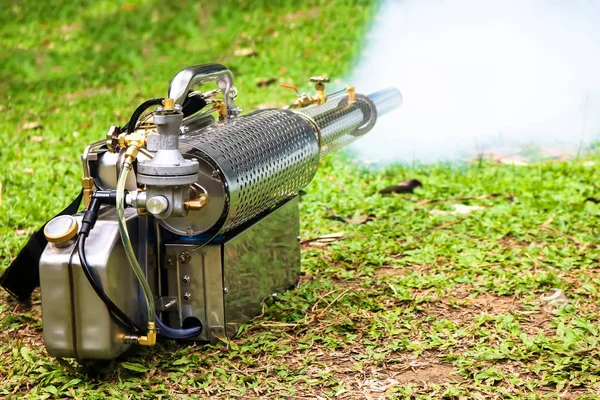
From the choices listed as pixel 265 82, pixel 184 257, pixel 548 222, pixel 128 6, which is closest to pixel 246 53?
pixel 265 82

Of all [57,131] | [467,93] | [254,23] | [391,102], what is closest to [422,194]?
[391,102]

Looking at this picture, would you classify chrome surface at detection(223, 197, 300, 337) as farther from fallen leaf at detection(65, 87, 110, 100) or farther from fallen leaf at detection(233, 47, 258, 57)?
fallen leaf at detection(233, 47, 258, 57)

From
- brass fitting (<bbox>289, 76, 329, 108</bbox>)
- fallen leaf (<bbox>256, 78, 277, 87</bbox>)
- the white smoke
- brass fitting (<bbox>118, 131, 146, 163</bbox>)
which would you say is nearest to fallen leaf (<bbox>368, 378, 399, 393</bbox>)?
brass fitting (<bbox>118, 131, 146, 163</bbox>)

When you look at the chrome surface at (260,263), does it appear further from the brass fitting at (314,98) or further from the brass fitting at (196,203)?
the brass fitting at (314,98)

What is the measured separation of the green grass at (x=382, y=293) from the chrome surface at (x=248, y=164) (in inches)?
18.9

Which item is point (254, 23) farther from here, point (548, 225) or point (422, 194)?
point (548, 225)

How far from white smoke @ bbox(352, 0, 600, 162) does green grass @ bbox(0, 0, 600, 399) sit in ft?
1.89

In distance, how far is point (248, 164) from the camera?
8.77ft

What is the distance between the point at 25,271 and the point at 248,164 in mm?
1112

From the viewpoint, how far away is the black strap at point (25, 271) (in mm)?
3010

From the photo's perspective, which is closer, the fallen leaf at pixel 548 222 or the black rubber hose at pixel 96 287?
the black rubber hose at pixel 96 287

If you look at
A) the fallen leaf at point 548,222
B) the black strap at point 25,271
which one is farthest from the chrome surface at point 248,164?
the fallen leaf at point 548,222

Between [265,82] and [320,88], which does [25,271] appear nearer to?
[320,88]

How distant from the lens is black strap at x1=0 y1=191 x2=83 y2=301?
9.87ft
